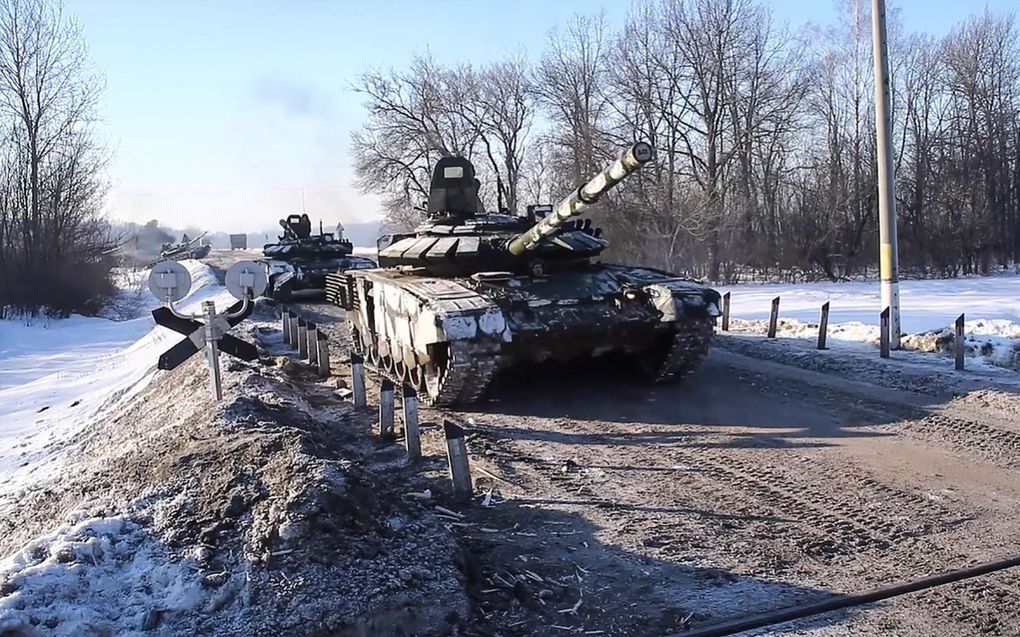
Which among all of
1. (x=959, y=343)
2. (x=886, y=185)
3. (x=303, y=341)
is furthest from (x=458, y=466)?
(x=303, y=341)

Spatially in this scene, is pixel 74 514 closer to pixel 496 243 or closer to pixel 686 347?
pixel 686 347

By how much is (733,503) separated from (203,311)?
18.9ft

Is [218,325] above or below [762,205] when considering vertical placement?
below

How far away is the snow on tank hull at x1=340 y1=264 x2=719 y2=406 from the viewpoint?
28.9 ft

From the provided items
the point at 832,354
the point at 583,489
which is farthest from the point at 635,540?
the point at 832,354

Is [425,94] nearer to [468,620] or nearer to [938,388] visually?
[938,388]

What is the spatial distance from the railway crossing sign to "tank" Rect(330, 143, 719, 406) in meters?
1.63

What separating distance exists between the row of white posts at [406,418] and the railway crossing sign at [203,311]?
1.31m

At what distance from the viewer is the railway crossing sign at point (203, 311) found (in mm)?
9172

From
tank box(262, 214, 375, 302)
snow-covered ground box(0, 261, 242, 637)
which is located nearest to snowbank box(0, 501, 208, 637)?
snow-covered ground box(0, 261, 242, 637)

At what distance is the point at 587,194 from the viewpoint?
8508mm

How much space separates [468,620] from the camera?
4.26 m

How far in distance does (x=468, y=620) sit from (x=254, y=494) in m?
1.65

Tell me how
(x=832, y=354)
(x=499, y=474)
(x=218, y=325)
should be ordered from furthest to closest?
(x=832, y=354) → (x=218, y=325) → (x=499, y=474)
